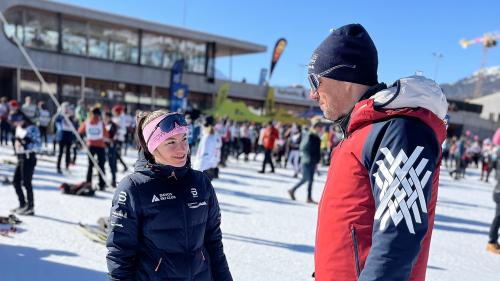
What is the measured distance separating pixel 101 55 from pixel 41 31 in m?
4.14

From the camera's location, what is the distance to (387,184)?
3.76 feet

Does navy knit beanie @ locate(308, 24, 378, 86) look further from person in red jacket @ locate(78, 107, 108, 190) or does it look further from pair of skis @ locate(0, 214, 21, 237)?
person in red jacket @ locate(78, 107, 108, 190)

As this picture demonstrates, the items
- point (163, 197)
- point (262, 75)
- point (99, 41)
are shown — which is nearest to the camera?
point (163, 197)

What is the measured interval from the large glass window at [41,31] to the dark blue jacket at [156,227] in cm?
2816

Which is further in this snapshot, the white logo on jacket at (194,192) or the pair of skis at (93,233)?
the pair of skis at (93,233)

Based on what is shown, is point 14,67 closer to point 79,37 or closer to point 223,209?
point 79,37

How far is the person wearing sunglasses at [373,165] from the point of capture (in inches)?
43.8

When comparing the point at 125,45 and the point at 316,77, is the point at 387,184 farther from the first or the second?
the point at 125,45

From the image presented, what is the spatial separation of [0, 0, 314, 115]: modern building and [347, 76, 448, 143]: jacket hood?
2727 cm

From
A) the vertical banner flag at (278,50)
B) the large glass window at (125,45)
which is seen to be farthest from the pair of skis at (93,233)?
the vertical banner flag at (278,50)

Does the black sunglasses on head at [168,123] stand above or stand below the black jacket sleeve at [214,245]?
above

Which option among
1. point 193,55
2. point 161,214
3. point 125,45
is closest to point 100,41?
point 125,45

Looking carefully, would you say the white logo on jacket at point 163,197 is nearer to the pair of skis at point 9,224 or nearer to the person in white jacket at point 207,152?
the pair of skis at point 9,224

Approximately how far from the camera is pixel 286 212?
25.5 feet
